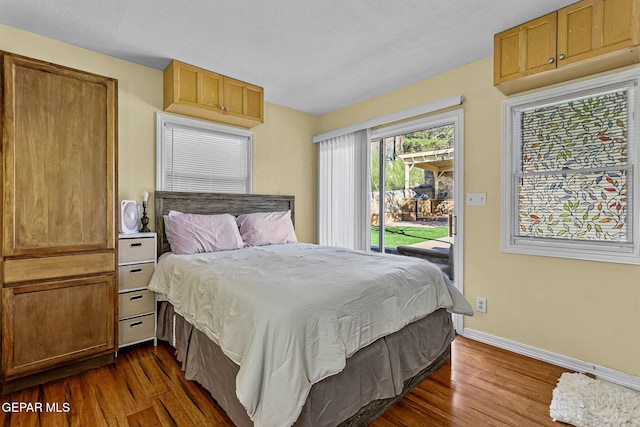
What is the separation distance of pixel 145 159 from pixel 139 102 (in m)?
0.56

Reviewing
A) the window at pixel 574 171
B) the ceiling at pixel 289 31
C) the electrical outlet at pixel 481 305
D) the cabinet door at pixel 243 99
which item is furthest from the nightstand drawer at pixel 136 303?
the window at pixel 574 171

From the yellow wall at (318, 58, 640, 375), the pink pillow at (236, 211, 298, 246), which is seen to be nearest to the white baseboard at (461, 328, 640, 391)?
the yellow wall at (318, 58, 640, 375)

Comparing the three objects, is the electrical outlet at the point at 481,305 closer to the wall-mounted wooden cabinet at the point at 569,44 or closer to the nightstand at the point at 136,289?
the wall-mounted wooden cabinet at the point at 569,44

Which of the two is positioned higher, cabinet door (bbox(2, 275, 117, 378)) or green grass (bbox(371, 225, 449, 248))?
green grass (bbox(371, 225, 449, 248))

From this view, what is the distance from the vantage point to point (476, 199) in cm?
287

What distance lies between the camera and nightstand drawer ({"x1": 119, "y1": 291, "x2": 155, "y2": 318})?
253cm

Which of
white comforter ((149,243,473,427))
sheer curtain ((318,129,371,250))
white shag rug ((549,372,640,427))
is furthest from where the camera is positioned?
sheer curtain ((318,129,371,250))

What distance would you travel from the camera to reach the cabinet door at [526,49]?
218 centimetres

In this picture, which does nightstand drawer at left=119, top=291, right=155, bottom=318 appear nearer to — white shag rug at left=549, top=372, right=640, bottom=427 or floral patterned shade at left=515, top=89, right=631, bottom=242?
white shag rug at left=549, top=372, right=640, bottom=427

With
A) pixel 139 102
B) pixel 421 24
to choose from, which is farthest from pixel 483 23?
pixel 139 102

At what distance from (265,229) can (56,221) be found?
1.77m

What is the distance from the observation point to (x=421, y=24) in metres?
2.30

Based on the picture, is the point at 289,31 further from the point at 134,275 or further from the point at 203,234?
the point at 134,275

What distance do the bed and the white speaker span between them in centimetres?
41
